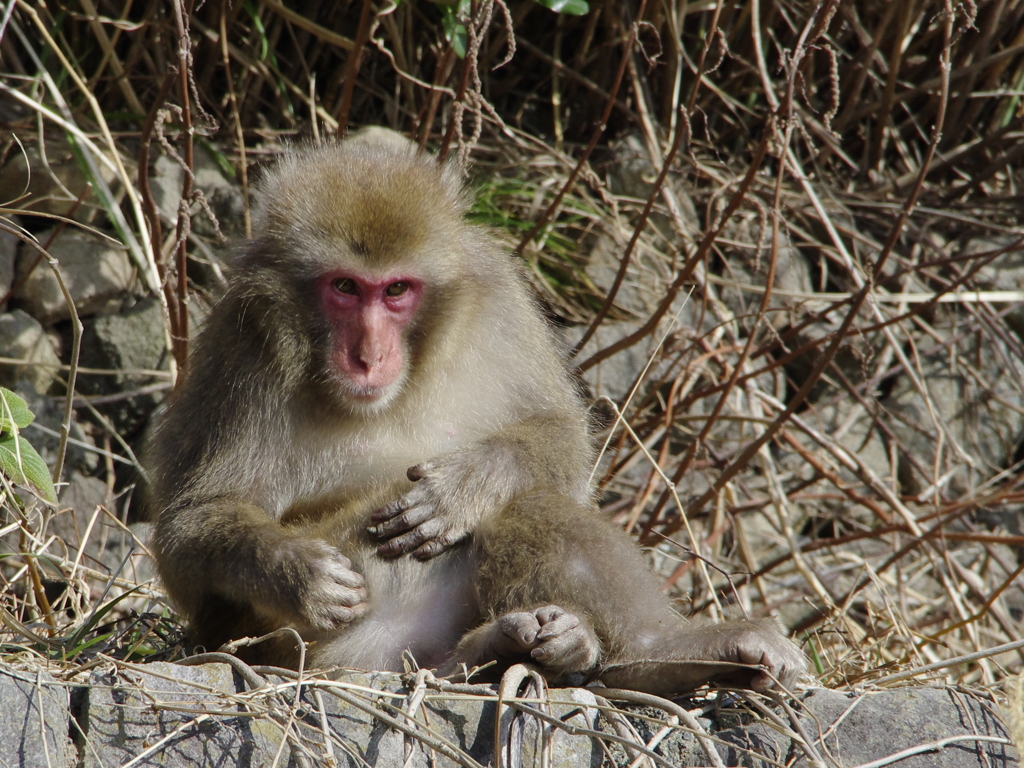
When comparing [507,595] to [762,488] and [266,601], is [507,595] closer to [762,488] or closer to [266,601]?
[266,601]

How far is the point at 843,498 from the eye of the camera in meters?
4.84

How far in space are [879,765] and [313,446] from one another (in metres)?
1.57

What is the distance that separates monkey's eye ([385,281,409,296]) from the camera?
2846 mm

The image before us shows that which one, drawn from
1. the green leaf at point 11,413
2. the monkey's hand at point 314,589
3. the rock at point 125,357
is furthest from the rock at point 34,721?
the rock at point 125,357

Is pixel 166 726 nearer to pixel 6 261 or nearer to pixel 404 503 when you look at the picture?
pixel 404 503

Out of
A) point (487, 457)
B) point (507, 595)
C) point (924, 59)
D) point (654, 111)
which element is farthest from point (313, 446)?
point (924, 59)

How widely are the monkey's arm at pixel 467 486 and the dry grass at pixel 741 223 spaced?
1.12 meters

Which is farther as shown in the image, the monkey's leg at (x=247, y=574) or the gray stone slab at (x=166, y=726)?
the monkey's leg at (x=247, y=574)

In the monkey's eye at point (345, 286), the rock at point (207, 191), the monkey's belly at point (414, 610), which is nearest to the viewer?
the monkey's belly at point (414, 610)

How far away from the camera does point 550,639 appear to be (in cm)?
237

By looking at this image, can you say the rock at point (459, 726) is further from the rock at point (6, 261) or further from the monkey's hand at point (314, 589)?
the rock at point (6, 261)

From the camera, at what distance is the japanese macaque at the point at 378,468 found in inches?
101

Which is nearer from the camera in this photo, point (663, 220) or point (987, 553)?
point (987, 553)

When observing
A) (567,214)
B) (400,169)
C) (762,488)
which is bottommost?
(762,488)
